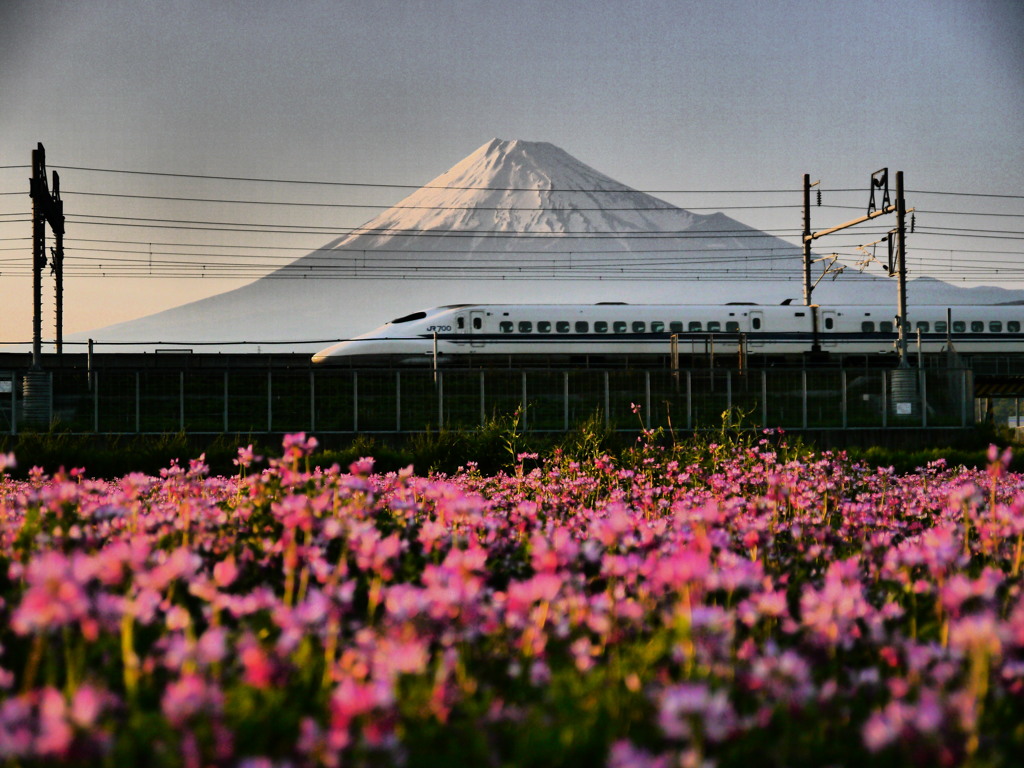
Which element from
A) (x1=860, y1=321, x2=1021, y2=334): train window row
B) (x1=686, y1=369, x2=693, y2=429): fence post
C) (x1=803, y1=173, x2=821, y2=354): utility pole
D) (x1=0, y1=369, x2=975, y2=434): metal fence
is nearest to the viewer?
(x1=0, y1=369, x2=975, y2=434): metal fence

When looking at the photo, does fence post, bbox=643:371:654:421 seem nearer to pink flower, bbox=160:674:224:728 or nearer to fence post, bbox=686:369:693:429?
fence post, bbox=686:369:693:429

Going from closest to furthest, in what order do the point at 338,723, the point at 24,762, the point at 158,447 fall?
1. the point at 338,723
2. the point at 24,762
3. the point at 158,447

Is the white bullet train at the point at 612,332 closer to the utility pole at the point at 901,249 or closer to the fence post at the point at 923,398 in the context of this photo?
the utility pole at the point at 901,249

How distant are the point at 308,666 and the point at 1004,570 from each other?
372cm

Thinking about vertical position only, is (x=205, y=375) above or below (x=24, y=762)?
above

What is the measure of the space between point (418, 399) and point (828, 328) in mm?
25081

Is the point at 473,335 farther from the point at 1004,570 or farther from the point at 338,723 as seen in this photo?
the point at 338,723

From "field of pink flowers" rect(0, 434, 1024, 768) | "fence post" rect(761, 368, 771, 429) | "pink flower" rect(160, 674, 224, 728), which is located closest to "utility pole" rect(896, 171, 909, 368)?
"fence post" rect(761, 368, 771, 429)

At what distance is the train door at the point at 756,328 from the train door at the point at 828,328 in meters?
2.66

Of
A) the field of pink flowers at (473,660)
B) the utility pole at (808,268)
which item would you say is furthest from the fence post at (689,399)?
the field of pink flowers at (473,660)

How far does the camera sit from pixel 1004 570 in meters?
4.58

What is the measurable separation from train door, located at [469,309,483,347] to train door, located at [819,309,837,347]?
14917 millimetres

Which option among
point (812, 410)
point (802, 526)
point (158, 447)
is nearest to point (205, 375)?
point (158, 447)

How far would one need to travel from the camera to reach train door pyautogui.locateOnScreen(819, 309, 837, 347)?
39.2 meters
